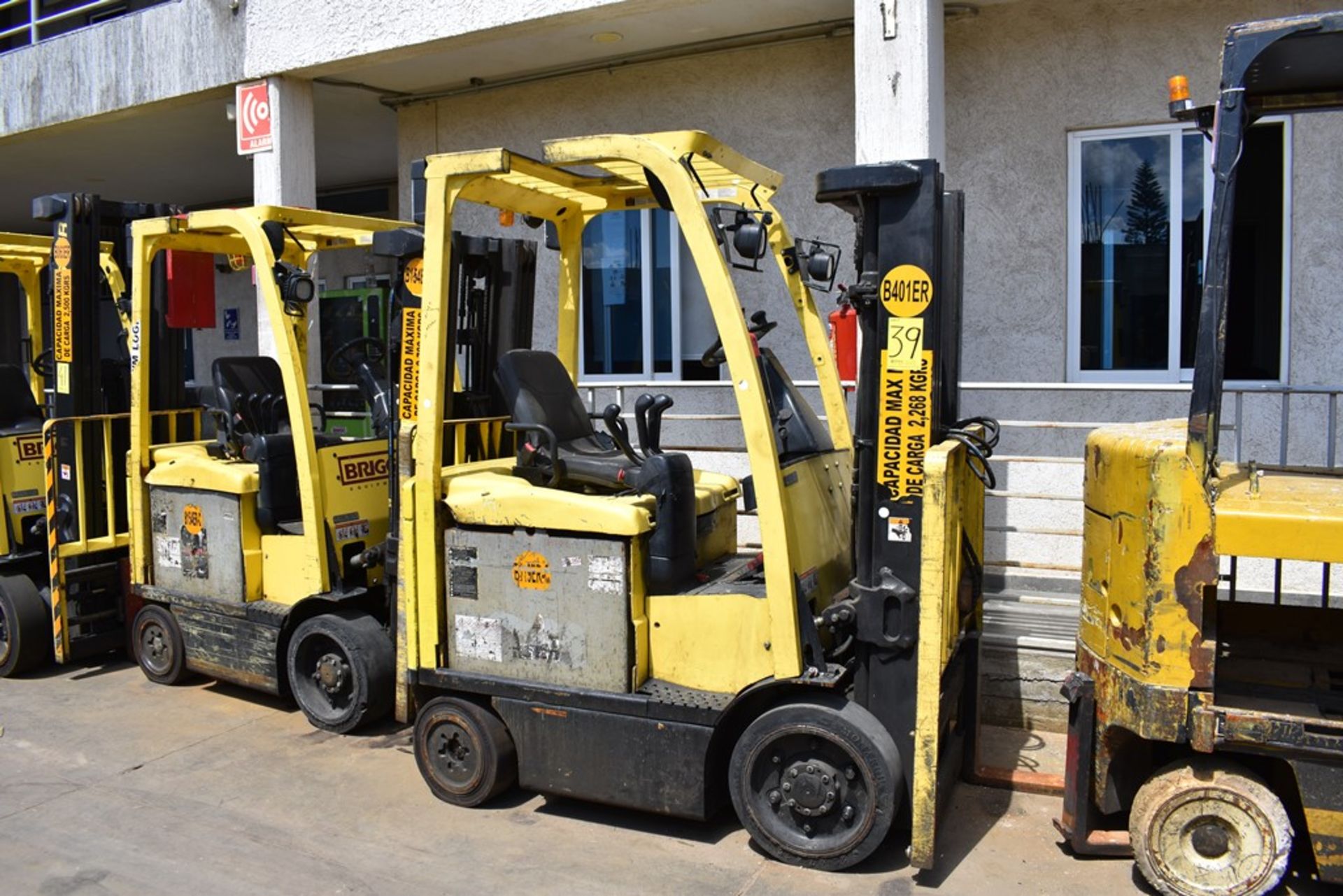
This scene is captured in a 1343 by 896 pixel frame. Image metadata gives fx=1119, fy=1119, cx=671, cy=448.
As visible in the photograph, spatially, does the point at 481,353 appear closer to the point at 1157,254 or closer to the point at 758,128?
the point at 758,128

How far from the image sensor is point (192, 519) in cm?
672

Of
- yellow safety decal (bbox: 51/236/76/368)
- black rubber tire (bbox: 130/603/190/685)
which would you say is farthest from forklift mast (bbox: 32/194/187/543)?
black rubber tire (bbox: 130/603/190/685)

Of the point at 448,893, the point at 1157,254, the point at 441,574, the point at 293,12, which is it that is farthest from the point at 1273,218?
the point at 293,12

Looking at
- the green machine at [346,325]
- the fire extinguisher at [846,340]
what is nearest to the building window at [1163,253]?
the fire extinguisher at [846,340]

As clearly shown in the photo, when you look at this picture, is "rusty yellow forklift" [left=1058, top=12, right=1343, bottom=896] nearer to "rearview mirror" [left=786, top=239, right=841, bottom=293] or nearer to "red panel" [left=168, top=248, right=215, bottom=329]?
"rearview mirror" [left=786, top=239, right=841, bottom=293]

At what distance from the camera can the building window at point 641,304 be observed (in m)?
10.1

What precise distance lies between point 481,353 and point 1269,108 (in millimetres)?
4195

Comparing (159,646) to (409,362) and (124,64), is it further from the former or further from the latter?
(124,64)

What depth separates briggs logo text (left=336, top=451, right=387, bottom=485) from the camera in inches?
254

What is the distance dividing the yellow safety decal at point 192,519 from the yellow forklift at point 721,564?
71.0 inches

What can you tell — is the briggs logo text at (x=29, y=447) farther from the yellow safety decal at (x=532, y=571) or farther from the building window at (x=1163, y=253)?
the building window at (x=1163, y=253)

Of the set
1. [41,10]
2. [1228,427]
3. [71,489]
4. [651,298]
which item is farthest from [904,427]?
[41,10]

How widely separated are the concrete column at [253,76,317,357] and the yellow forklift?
201 inches

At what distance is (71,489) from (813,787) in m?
5.55
